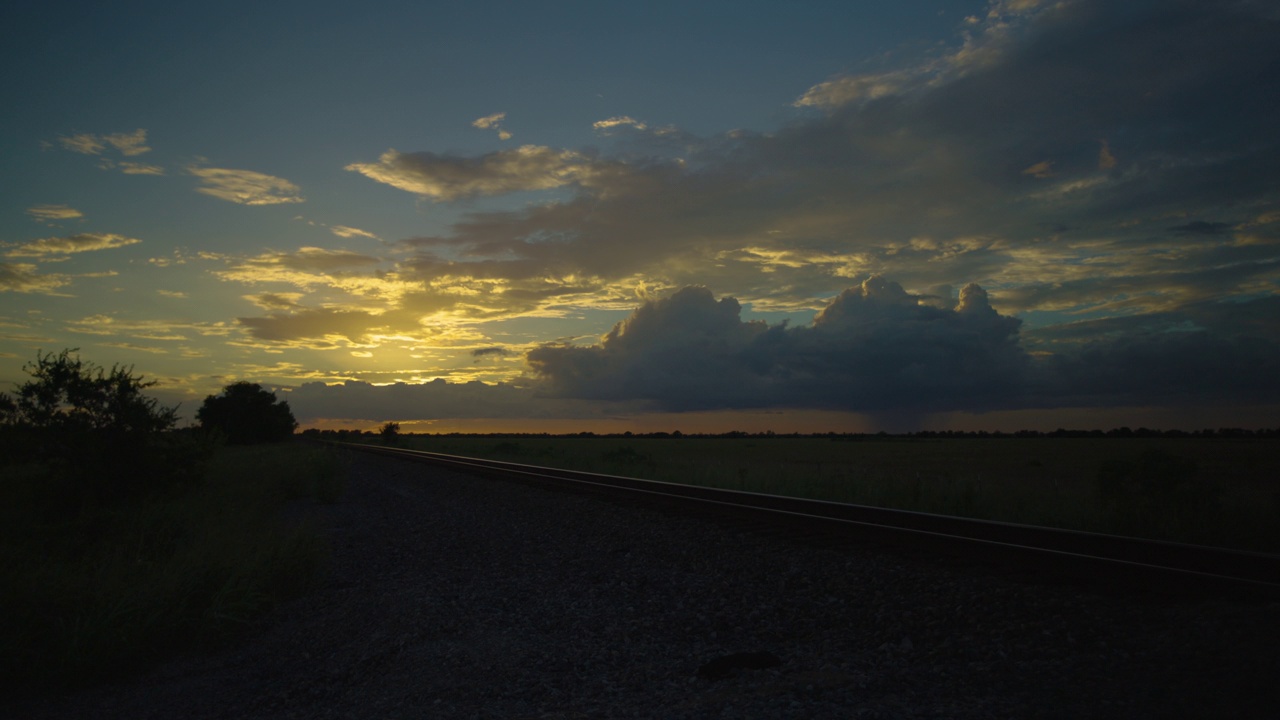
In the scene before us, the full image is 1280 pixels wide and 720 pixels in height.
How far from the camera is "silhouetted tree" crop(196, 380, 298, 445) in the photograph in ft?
275

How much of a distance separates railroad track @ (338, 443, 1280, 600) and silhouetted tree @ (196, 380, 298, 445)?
83848mm

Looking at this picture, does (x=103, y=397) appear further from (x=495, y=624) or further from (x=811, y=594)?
(x=811, y=594)

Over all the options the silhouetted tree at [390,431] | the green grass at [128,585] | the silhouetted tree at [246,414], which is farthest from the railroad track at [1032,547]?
the silhouetted tree at [390,431]

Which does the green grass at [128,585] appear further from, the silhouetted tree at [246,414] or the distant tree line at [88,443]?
the silhouetted tree at [246,414]

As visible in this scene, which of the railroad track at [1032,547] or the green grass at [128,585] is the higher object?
the railroad track at [1032,547]

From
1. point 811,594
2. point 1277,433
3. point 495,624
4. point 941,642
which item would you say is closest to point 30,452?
point 495,624

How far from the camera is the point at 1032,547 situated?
761 centimetres

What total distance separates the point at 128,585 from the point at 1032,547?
9.77 metres

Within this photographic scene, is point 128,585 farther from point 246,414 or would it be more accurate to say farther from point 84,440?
point 246,414

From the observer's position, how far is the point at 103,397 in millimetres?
15125

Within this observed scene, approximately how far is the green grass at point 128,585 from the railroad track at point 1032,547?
6.52 meters

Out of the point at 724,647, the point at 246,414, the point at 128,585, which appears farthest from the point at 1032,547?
the point at 246,414

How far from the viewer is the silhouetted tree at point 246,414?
83.8 meters

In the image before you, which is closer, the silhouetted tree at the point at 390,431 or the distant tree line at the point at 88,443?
the distant tree line at the point at 88,443
